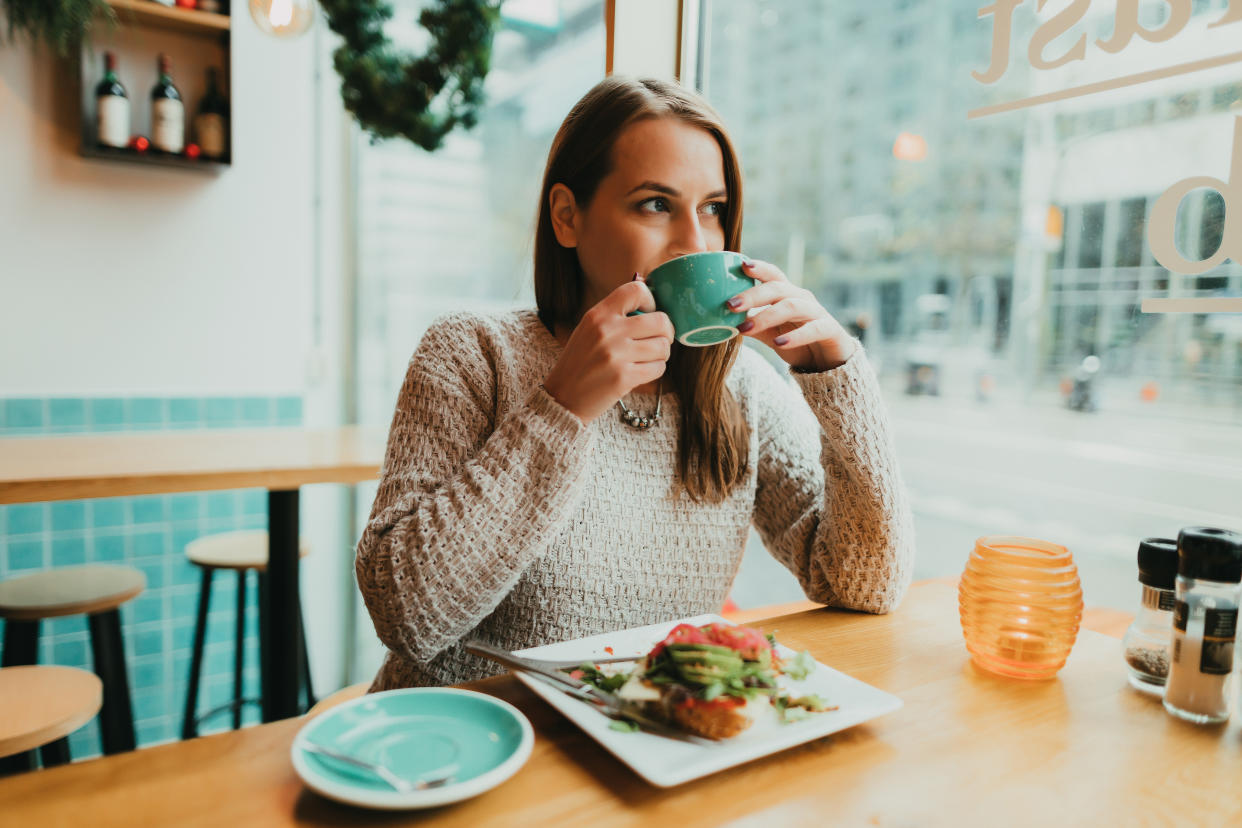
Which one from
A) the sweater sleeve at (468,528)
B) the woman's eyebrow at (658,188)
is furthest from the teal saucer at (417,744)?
the woman's eyebrow at (658,188)

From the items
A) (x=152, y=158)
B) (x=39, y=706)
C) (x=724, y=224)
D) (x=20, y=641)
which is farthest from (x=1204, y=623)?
(x=152, y=158)

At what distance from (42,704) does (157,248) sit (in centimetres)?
177

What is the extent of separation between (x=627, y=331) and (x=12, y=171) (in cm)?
257

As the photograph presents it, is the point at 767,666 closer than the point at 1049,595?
Yes

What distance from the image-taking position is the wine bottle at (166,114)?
2529mm

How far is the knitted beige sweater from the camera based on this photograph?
2.94 ft

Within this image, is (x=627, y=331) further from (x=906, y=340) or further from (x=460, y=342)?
(x=906, y=340)

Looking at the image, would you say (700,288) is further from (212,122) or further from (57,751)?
(212,122)

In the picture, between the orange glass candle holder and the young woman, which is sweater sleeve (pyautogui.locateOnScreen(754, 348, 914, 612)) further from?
the orange glass candle holder

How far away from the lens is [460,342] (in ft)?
3.69

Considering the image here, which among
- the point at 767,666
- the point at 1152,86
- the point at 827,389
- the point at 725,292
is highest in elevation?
the point at 1152,86

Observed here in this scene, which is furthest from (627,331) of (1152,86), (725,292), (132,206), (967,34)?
(132,206)

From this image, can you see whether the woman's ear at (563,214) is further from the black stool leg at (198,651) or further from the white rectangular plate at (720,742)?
the black stool leg at (198,651)

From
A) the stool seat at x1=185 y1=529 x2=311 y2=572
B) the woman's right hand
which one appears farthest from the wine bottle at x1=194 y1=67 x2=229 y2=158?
the woman's right hand
